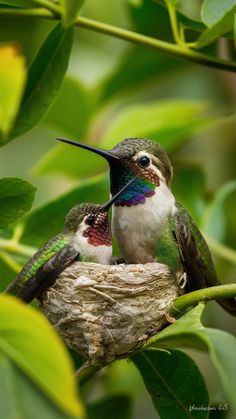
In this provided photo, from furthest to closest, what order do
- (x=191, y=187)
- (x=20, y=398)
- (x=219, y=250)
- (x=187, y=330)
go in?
(x=191, y=187) < (x=219, y=250) < (x=187, y=330) < (x=20, y=398)

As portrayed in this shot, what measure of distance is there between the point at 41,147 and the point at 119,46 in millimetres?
676

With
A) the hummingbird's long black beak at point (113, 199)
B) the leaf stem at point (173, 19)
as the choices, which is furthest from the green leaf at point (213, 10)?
the hummingbird's long black beak at point (113, 199)

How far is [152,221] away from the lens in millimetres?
2803

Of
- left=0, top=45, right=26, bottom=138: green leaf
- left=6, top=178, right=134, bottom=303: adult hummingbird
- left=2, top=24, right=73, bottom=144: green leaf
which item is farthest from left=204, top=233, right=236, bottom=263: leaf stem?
left=0, top=45, right=26, bottom=138: green leaf

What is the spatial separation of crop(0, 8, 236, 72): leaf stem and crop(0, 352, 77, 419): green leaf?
1129mm

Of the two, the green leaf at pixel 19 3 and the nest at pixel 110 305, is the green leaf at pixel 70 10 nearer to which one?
the green leaf at pixel 19 3

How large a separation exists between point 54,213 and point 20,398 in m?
1.54

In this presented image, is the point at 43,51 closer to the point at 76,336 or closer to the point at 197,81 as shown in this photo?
the point at 76,336

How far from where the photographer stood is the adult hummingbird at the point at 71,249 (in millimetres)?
2650

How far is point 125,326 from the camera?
2.49m

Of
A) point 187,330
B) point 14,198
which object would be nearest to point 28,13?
point 14,198

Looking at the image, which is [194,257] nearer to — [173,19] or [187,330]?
[173,19]

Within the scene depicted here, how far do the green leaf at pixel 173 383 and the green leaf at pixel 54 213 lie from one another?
2.13 ft

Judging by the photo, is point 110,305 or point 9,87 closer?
point 9,87
